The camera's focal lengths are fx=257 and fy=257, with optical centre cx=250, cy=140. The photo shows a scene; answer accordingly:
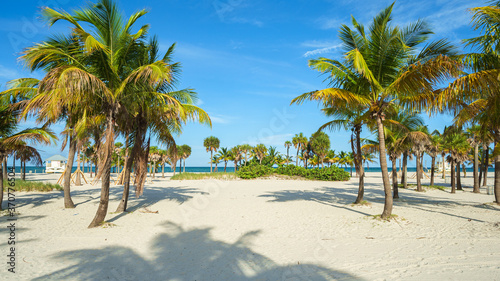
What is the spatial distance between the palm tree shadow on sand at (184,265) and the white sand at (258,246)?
0.02 m

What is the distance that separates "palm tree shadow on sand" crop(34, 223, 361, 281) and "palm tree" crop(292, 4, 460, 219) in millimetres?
5748

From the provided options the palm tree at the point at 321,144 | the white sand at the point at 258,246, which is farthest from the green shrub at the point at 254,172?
the white sand at the point at 258,246

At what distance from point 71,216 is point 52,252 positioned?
502 cm

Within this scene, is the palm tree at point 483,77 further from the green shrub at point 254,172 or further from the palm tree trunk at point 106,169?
the green shrub at point 254,172

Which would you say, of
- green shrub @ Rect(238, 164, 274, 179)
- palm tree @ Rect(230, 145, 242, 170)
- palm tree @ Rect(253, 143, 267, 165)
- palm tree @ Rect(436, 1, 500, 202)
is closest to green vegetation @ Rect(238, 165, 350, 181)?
green shrub @ Rect(238, 164, 274, 179)

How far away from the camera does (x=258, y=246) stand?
698 centimetres

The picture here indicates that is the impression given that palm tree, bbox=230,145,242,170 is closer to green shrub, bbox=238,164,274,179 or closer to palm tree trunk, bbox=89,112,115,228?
green shrub, bbox=238,164,274,179

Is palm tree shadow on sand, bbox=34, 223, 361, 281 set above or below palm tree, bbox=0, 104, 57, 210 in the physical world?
below

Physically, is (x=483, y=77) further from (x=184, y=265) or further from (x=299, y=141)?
(x=299, y=141)

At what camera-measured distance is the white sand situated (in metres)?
5.04

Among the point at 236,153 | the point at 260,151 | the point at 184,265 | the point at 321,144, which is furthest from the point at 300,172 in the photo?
the point at 184,265

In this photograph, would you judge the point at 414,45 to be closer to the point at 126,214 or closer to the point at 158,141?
the point at 158,141

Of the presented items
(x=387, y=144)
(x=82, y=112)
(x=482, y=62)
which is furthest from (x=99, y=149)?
(x=387, y=144)

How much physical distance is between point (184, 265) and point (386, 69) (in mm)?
9752
